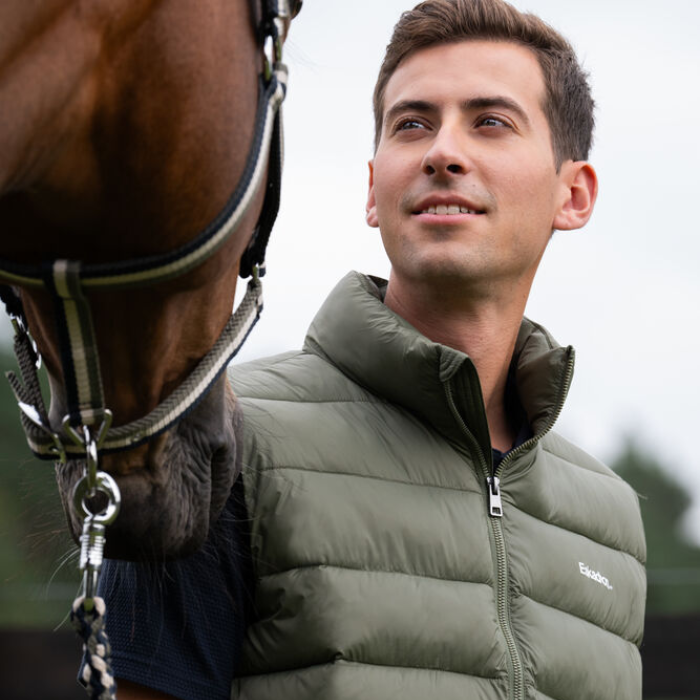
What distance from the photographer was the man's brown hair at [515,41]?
2.37 metres

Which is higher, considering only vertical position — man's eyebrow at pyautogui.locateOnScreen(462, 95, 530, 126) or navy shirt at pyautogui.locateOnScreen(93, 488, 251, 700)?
man's eyebrow at pyautogui.locateOnScreen(462, 95, 530, 126)

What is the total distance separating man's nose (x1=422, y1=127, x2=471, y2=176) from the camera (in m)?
2.11

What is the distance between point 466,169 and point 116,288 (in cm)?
106

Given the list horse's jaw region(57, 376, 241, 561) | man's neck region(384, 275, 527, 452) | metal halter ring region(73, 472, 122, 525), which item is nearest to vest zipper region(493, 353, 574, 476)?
man's neck region(384, 275, 527, 452)

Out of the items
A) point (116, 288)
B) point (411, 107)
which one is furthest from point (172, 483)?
point (411, 107)

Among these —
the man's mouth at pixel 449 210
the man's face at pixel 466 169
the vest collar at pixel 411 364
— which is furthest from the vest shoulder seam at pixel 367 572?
the man's mouth at pixel 449 210

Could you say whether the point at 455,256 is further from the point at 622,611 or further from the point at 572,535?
the point at 622,611

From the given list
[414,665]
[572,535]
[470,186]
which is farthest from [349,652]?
[470,186]

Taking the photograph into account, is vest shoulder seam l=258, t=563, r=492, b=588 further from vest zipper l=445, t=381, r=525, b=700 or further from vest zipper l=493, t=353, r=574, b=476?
vest zipper l=493, t=353, r=574, b=476

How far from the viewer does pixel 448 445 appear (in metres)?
2.08

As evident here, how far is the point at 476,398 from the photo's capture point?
2.03 metres

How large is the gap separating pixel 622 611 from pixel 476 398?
0.64 metres

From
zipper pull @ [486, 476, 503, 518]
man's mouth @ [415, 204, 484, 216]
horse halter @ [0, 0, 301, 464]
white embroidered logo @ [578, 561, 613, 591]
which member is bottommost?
white embroidered logo @ [578, 561, 613, 591]

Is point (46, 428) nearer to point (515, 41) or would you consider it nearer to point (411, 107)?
point (411, 107)
